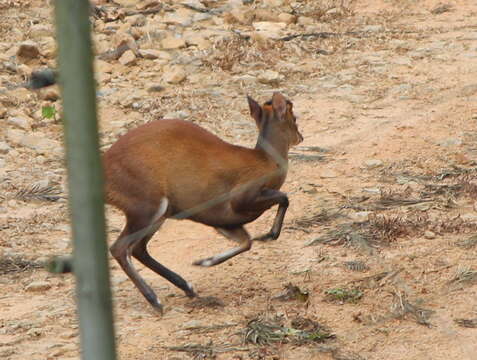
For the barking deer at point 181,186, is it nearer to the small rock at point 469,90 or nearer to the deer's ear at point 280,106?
the deer's ear at point 280,106

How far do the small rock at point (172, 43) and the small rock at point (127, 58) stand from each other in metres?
0.50

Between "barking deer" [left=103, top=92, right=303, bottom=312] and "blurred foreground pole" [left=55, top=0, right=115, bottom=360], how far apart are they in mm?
4049

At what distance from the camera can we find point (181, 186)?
566cm

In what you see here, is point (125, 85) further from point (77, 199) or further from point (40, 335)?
point (77, 199)

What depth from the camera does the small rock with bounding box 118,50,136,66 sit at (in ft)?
34.2

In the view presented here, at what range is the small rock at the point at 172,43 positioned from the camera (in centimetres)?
1084

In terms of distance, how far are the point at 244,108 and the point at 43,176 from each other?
90.8 inches

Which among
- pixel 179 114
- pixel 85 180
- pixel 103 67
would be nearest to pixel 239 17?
pixel 103 67

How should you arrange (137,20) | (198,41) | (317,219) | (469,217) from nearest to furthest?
1. (469,217)
2. (317,219)
3. (198,41)
4. (137,20)

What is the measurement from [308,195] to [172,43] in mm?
3853

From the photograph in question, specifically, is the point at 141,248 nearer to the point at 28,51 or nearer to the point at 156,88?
the point at 156,88

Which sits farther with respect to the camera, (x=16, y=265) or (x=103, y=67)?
(x=103, y=67)

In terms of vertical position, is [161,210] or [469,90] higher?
[161,210]

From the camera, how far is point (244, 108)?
9633 millimetres
